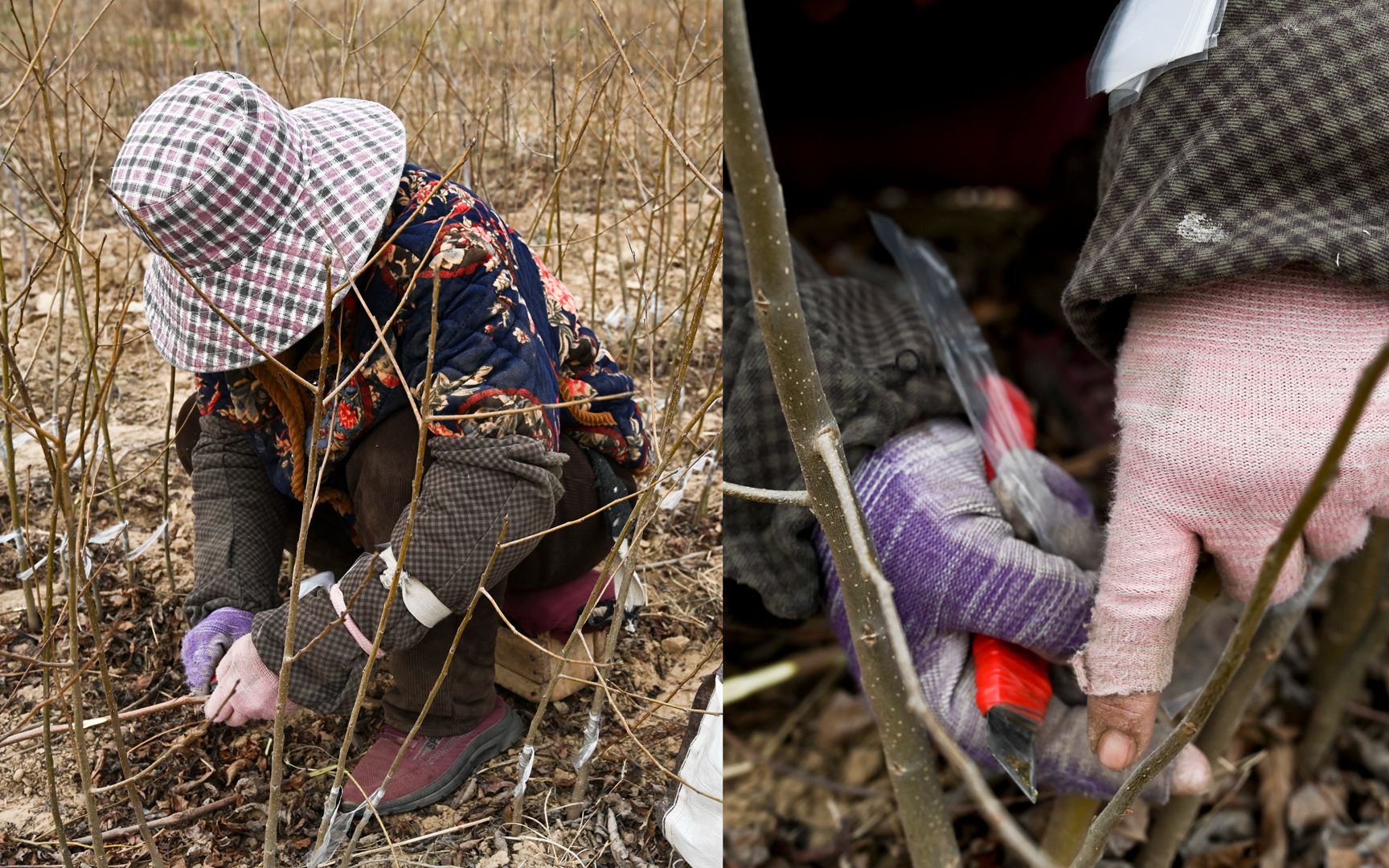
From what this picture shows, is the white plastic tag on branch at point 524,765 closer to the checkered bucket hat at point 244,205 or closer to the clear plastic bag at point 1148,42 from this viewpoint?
the checkered bucket hat at point 244,205

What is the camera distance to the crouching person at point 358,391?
1.16 m

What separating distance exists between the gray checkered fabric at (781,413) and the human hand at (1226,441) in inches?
12.2

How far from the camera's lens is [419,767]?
1.51 meters

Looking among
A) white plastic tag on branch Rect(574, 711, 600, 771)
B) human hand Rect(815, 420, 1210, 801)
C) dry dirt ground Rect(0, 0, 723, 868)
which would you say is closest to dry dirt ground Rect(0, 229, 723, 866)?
dry dirt ground Rect(0, 0, 723, 868)

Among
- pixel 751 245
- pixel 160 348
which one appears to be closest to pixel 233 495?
pixel 160 348

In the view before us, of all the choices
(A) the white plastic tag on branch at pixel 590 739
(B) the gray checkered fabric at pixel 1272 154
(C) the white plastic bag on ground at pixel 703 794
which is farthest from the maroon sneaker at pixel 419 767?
(B) the gray checkered fabric at pixel 1272 154

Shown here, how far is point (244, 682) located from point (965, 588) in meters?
0.89

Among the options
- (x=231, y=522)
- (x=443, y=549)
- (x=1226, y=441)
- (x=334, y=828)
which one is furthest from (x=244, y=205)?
(x=1226, y=441)

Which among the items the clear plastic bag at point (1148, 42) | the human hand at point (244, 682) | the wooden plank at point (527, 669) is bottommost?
the wooden plank at point (527, 669)

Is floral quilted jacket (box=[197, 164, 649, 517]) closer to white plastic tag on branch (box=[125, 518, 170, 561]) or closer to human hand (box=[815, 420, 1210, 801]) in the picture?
white plastic tag on branch (box=[125, 518, 170, 561])

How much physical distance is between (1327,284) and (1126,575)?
31 centimetres

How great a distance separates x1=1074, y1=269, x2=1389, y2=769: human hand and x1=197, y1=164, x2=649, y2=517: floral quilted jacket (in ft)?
1.75

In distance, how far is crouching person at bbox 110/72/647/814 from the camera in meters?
1.16

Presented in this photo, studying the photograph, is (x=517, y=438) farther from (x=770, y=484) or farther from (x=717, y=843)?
(x=717, y=843)
